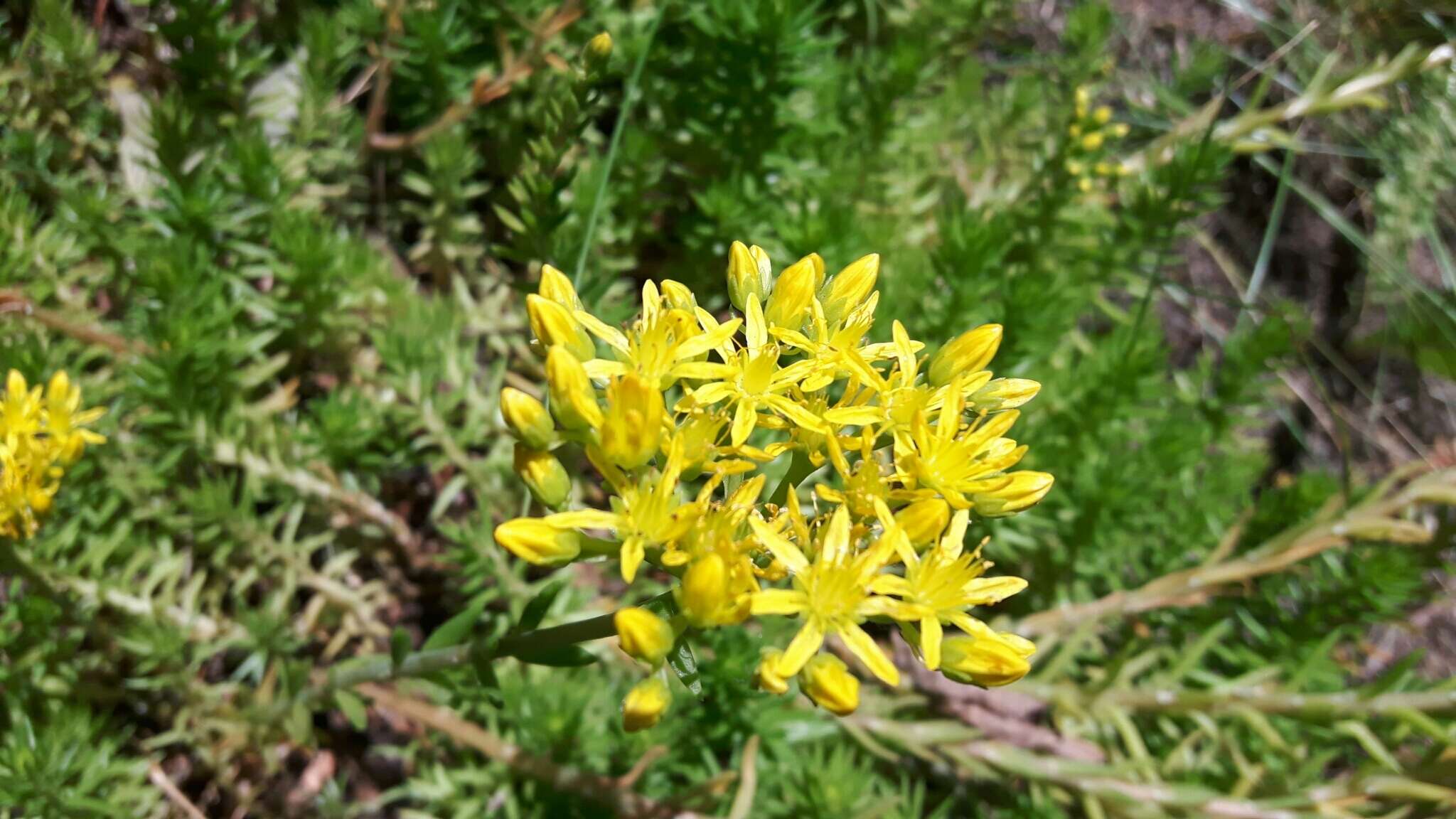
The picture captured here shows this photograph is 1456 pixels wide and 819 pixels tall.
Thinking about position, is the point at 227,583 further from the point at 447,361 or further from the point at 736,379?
the point at 736,379

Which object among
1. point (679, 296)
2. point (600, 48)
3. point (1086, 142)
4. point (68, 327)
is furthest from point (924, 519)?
point (68, 327)

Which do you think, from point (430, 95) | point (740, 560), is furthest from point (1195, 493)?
point (430, 95)

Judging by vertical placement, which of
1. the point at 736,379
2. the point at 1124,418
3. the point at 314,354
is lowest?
the point at 1124,418

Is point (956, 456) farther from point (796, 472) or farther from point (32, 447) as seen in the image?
point (32, 447)

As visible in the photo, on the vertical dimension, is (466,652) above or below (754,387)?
below

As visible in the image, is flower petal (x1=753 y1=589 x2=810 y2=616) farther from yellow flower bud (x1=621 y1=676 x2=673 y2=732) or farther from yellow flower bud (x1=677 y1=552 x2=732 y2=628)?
yellow flower bud (x1=621 y1=676 x2=673 y2=732)

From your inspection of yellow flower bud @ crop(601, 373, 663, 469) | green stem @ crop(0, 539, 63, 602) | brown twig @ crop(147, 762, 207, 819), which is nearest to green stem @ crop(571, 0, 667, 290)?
yellow flower bud @ crop(601, 373, 663, 469)

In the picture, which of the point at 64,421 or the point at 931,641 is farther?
the point at 64,421
